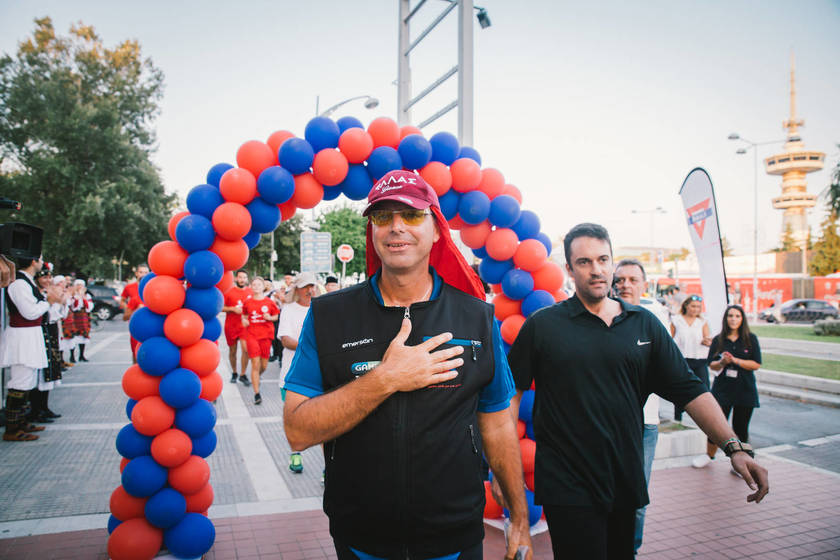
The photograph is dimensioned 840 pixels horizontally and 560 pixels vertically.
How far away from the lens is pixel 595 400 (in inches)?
101

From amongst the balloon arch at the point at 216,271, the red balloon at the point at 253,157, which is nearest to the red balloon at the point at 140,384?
the balloon arch at the point at 216,271

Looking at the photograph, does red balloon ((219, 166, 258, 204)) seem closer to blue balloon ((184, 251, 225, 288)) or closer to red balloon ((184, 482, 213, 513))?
blue balloon ((184, 251, 225, 288))

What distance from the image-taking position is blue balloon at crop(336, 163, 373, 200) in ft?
14.2

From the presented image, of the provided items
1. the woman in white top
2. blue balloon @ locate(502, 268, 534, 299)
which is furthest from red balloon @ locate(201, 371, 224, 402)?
the woman in white top

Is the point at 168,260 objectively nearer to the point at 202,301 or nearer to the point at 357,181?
the point at 202,301

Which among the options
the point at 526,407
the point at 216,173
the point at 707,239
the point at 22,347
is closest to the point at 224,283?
the point at 216,173

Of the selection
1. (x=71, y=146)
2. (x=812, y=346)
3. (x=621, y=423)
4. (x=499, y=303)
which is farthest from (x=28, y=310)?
(x=71, y=146)

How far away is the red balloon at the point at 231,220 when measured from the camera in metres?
3.80

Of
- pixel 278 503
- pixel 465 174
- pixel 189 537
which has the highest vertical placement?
pixel 465 174

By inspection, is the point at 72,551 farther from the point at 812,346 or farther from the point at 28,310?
the point at 812,346

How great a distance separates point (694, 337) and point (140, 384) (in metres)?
6.66

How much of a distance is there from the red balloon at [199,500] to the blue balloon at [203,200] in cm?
210

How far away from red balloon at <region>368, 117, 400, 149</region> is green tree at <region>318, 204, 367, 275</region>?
2771cm

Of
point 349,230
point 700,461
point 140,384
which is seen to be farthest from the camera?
point 349,230
